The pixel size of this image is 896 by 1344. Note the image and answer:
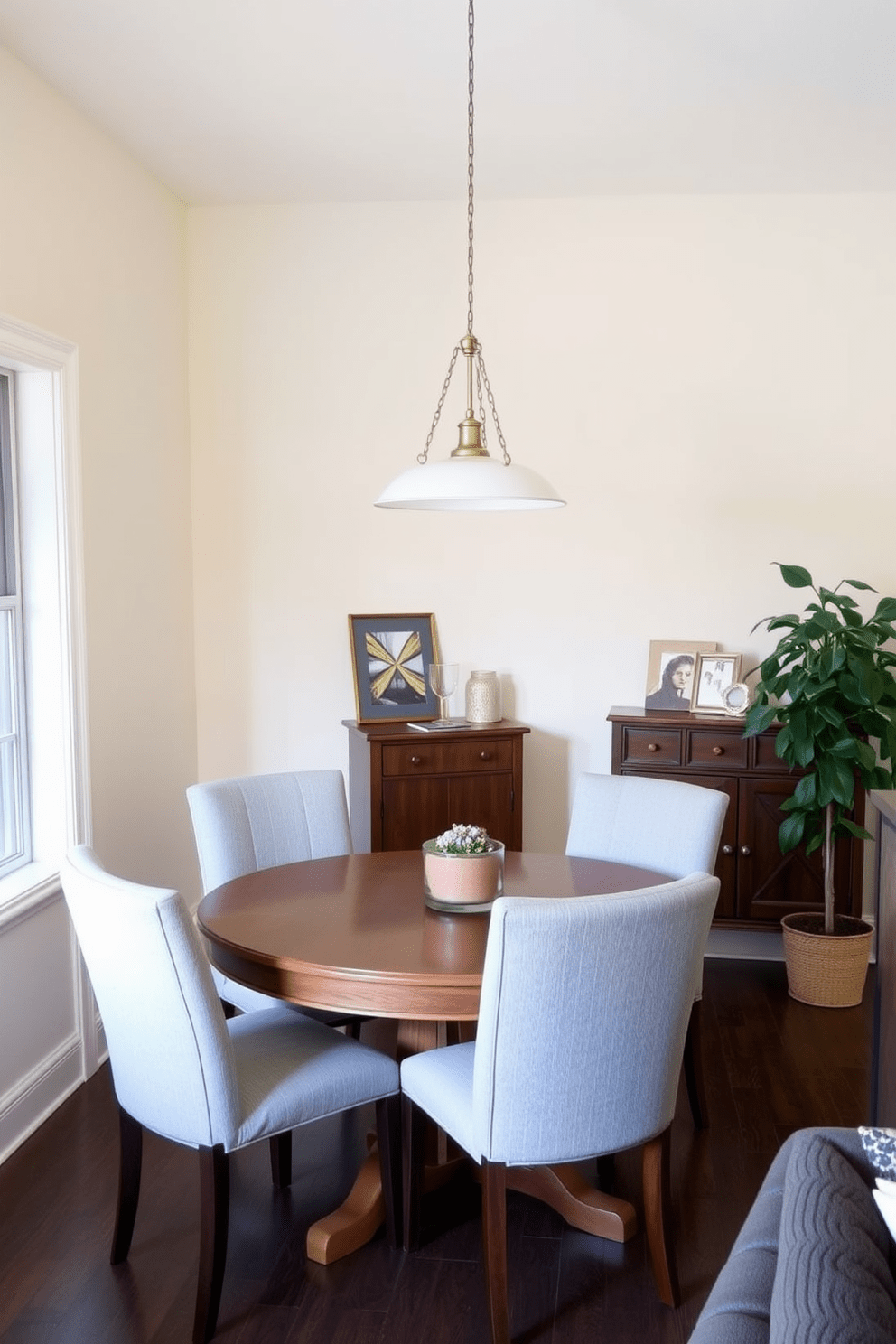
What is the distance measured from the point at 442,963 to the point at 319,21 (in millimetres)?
2347

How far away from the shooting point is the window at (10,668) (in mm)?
3346

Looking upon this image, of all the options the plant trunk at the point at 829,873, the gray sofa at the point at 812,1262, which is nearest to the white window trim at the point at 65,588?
the gray sofa at the point at 812,1262

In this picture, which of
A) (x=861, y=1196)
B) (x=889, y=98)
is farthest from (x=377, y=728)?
(x=861, y=1196)

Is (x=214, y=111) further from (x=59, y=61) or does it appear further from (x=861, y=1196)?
(x=861, y=1196)

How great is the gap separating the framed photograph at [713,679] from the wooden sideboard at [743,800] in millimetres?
98

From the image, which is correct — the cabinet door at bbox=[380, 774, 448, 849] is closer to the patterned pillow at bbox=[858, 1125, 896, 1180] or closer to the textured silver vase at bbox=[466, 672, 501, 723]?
the textured silver vase at bbox=[466, 672, 501, 723]

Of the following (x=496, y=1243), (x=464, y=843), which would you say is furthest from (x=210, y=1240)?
(x=464, y=843)

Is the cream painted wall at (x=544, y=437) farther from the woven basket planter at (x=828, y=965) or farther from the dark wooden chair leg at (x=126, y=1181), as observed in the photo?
the dark wooden chair leg at (x=126, y=1181)

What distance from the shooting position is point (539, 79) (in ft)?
10.9

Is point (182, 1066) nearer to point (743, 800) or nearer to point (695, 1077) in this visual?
point (695, 1077)

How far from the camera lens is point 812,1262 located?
1183 mm

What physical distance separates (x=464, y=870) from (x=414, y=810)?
1.61 metres

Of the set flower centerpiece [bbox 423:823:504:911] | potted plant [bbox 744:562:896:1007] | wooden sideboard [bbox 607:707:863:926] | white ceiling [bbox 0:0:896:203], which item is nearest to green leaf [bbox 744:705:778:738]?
potted plant [bbox 744:562:896:1007]

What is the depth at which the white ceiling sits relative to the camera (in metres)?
2.95
